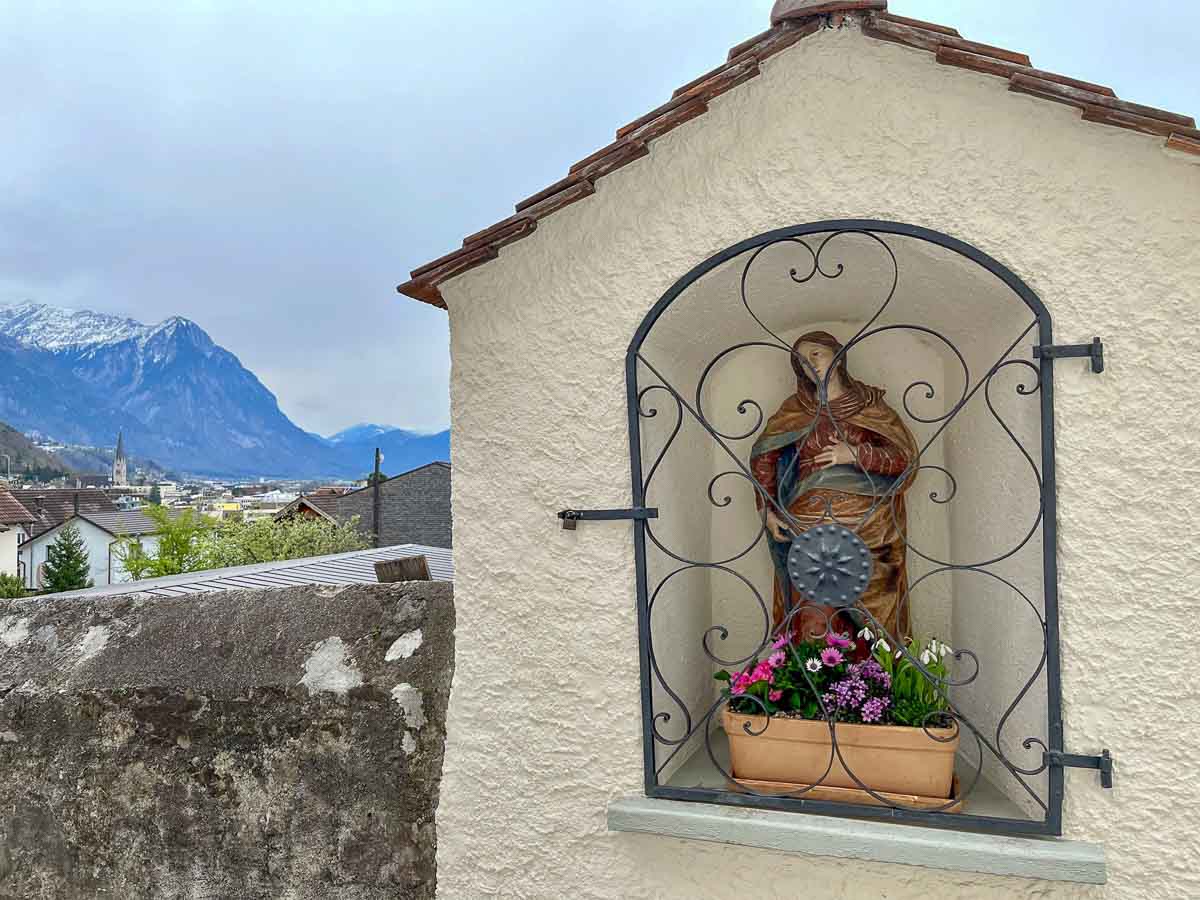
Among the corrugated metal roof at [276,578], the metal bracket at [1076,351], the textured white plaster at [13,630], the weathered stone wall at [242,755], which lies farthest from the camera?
the corrugated metal roof at [276,578]

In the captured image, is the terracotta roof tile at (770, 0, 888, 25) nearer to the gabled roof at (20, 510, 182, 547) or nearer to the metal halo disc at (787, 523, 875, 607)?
the metal halo disc at (787, 523, 875, 607)

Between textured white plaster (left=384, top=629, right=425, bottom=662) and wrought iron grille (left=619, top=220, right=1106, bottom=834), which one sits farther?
textured white plaster (left=384, top=629, right=425, bottom=662)

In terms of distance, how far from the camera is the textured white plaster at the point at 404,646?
2.19m

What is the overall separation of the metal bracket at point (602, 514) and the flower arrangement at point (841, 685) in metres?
0.47

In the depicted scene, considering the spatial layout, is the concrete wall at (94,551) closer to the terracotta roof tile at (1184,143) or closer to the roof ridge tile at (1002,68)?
the roof ridge tile at (1002,68)

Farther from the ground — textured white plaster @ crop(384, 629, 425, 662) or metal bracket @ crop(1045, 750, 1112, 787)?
textured white plaster @ crop(384, 629, 425, 662)

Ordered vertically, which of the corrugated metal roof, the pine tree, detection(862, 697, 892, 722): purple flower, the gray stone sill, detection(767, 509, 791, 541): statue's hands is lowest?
the pine tree

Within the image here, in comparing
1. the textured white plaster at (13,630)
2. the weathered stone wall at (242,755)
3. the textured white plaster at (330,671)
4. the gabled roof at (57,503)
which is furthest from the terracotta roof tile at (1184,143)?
the gabled roof at (57,503)

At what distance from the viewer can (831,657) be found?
6.48 feet

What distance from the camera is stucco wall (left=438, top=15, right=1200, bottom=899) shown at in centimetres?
162

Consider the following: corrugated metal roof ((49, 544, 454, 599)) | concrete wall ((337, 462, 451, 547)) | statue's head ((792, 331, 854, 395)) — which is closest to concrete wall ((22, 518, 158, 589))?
concrete wall ((337, 462, 451, 547))

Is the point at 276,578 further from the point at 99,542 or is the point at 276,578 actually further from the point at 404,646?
the point at 99,542

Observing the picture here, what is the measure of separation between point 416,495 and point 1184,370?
A: 85.4 feet

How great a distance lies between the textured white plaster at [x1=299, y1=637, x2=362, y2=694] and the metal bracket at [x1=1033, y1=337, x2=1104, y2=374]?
1843 millimetres
